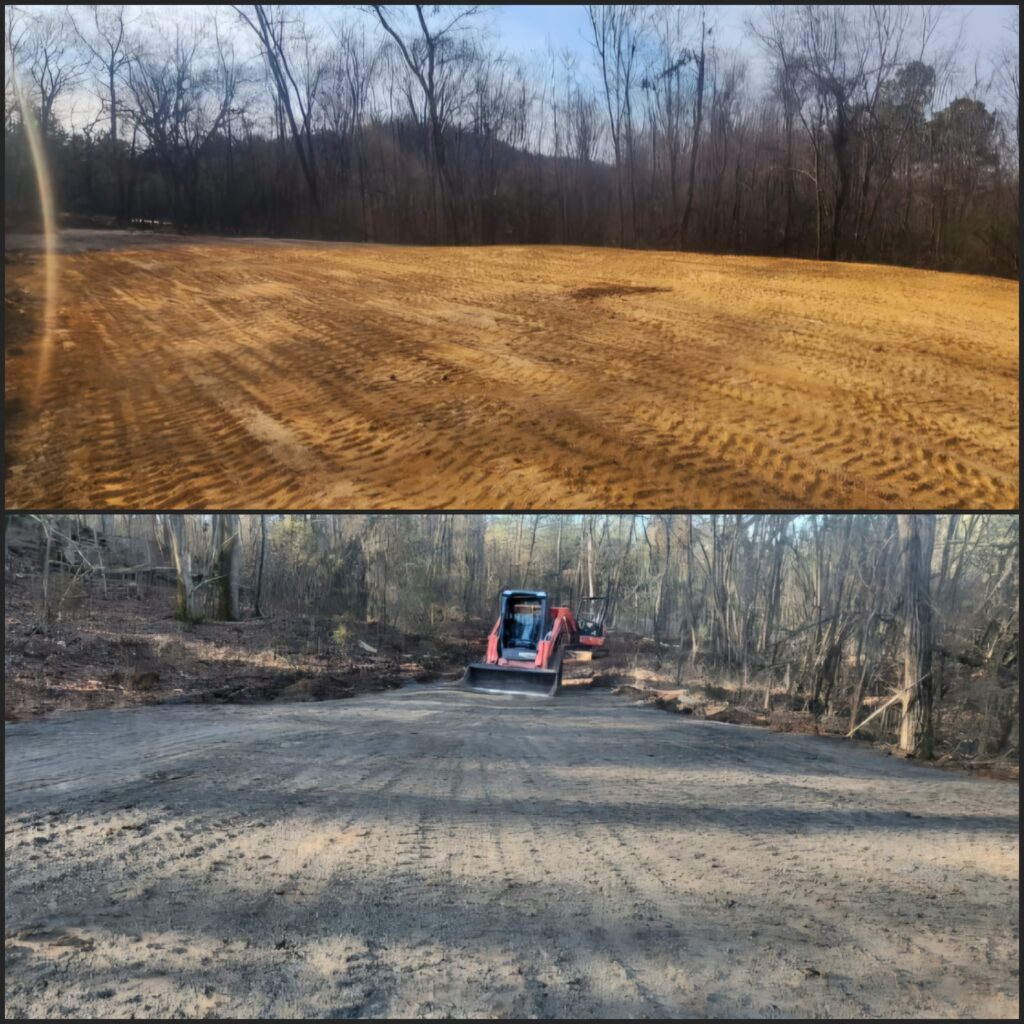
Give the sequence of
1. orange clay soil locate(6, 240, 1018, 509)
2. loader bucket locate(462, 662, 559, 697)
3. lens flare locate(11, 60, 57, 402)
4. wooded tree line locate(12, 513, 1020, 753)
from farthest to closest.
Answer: loader bucket locate(462, 662, 559, 697)
wooded tree line locate(12, 513, 1020, 753)
lens flare locate(11, 60, 57, 402)
orange clay soil locate(6, 240, 1018, 509)

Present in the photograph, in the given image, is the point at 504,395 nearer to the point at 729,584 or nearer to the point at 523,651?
the point at 523,651

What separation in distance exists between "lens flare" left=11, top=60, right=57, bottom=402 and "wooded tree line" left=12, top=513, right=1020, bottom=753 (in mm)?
3389

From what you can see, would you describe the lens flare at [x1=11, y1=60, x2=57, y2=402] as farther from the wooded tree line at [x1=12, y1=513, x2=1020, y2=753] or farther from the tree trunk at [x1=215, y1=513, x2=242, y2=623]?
the tree trunk at [x1=215, y1=513, x2=242, y2=623]

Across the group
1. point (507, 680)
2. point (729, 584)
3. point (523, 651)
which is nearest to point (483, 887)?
point (507, 680)

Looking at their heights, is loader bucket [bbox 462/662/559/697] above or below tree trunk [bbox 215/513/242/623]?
below

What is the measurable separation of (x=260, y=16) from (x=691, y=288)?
6.21 metres

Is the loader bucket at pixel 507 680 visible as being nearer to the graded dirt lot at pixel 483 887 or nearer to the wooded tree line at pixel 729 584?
the wooded tree line at pixel 729 584

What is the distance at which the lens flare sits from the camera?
21.5 feet

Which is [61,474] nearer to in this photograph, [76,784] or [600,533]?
[76,784]

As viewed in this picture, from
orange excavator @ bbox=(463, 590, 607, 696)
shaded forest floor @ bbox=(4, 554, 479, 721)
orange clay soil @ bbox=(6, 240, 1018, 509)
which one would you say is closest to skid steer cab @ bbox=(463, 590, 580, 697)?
orange excavator @ bbox=(463, 590, 607, 696)

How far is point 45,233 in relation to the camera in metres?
9.12

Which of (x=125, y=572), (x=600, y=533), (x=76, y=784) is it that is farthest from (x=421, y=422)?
(x=600, y=533)

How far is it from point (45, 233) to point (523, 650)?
950 cm

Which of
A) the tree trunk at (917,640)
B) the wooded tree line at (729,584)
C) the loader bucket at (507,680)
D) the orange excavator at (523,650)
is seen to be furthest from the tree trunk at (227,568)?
the tree trunk at (917,640)
